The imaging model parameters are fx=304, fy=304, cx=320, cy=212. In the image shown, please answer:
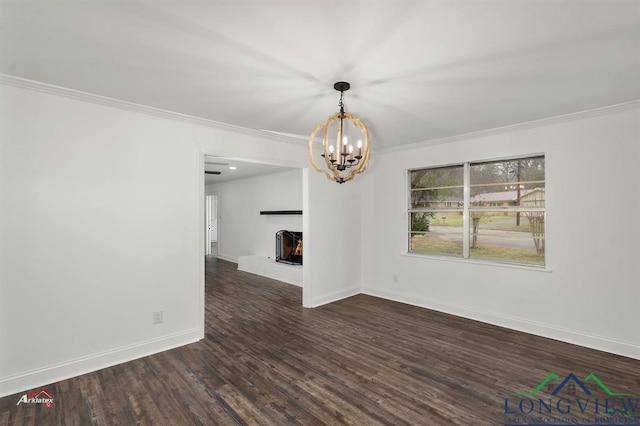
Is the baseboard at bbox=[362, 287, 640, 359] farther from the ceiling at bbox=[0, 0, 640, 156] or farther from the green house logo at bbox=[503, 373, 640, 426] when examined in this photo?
the ceiling at bbox=[0, 0, 640, 156]

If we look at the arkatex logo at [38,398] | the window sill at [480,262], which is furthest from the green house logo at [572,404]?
the arkatex logo at [38,398]

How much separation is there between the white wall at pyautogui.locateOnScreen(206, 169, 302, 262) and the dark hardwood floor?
3.26m

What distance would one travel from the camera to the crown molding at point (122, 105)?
2.45m

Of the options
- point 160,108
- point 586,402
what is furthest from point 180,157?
point 586,402

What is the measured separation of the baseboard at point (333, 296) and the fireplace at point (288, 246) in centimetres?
176

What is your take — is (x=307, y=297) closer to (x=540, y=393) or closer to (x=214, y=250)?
(x=540, y=393)

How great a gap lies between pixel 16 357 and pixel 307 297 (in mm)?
3127

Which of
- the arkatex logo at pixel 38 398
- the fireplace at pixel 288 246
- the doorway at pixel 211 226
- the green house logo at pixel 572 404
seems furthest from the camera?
the doorway at pixel 211 226

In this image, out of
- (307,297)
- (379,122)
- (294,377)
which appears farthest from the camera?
(307,297)

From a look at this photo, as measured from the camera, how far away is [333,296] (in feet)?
16.2

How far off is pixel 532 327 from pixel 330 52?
3836 mm

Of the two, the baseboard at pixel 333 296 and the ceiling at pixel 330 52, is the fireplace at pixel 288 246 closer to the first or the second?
the baseboard at pixel 333 296

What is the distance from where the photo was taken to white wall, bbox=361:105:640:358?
3.09 m

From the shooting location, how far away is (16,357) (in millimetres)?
2459
